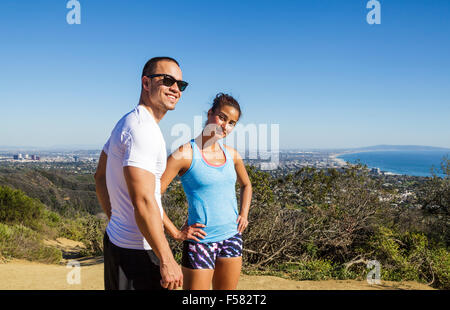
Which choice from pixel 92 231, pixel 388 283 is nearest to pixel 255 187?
pixel 388 283

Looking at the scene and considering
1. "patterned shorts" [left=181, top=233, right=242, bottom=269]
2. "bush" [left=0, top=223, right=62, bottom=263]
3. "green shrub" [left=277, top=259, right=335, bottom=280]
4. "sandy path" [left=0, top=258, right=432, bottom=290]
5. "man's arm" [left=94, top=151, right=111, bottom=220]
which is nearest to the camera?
"man's arm" [left=94, top=151, right=111, bottom=220]

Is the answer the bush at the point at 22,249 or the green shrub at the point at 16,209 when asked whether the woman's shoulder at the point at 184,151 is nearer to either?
the bush at the point at 22,249

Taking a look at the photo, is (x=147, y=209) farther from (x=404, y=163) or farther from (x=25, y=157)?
(x=25, y=157)

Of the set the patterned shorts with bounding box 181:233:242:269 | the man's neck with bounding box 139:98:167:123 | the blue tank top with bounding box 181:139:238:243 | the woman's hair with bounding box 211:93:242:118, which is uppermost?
the woman's hair with bounding box 211:93:242:118

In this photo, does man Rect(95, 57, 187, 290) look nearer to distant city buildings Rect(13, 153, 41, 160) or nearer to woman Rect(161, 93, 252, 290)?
woman Rect(161, 93, 252, 290)

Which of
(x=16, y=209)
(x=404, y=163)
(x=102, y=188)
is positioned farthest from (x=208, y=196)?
(x=404, y=163)

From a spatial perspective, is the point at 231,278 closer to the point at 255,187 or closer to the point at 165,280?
the point at 165,280

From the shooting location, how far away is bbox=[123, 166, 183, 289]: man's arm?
131 cm

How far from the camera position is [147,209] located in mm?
1313

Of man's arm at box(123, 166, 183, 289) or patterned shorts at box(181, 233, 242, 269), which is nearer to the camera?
man's arm at box(123, 166, 183, 289)

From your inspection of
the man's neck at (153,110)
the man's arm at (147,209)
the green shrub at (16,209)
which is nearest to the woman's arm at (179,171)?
the man's neck at (153,110)

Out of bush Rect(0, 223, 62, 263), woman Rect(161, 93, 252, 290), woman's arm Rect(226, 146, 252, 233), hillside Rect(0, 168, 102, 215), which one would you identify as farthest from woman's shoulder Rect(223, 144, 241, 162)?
hillside Rect(0, 168, 102, 215)

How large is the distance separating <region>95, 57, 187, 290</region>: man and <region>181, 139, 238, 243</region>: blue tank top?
1.69ft
